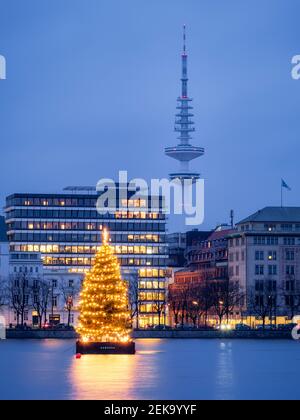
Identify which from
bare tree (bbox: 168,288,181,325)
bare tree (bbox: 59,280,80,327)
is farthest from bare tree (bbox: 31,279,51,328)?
bare tree (bbox: 168,288,181,325)

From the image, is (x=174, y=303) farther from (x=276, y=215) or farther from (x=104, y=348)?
(x=104, y=348)

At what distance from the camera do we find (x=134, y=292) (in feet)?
558

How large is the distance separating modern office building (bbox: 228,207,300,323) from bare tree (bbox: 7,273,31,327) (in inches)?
807

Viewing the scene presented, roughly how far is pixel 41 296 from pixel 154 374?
299 ft

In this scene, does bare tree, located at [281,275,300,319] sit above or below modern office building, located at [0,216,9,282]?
below

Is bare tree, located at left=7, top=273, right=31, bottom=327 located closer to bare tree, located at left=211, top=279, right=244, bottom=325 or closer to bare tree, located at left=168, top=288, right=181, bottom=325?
bare tree, located at left=168, top=288, right=181, bottom=325

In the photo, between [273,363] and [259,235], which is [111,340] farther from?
[259,235]

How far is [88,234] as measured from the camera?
183 m

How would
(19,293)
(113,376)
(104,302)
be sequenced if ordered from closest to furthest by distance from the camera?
(113,376) → (104,302) → (19,293)

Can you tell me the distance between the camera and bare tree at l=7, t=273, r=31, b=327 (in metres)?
155

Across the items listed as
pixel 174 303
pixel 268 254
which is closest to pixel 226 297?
pixel 174 303

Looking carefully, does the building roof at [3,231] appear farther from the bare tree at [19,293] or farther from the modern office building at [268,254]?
the modern office building at [268,254]

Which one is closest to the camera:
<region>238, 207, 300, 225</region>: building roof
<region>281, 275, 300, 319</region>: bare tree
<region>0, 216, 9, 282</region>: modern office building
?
<region>281, 275, 300, 319</region>: bare tree
